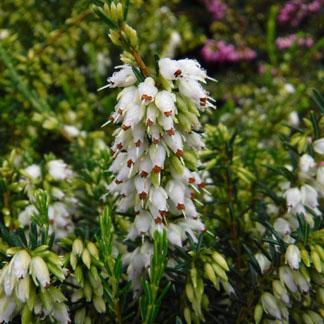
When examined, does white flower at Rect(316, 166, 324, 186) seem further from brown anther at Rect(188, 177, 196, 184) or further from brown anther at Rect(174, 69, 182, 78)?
brown anther at Rect(174, 69, 182, 78)

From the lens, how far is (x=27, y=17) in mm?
4195

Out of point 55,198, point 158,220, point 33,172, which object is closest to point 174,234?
point 158,220

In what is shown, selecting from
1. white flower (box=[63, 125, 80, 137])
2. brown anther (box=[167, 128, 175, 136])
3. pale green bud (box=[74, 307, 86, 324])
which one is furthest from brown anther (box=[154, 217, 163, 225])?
white flower (box=[63, 125, 80, 137])

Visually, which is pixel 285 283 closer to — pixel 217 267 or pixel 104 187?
pixel 217 267

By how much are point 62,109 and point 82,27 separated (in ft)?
3.59

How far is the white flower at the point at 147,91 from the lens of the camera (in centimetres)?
155

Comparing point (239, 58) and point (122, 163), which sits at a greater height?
point (122, 163)

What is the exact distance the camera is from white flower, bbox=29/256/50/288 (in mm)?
1476

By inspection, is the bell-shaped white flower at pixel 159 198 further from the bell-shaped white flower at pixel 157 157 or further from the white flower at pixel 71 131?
the white flower at pixel 71 131

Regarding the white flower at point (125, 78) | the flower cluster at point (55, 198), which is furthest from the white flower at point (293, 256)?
the flower cluster at point (55, 198)

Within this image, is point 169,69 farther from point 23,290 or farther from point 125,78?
point 23,290

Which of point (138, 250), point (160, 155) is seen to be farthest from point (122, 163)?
point (138, 250)

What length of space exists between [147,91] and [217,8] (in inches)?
249

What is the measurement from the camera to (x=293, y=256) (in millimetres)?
1659
